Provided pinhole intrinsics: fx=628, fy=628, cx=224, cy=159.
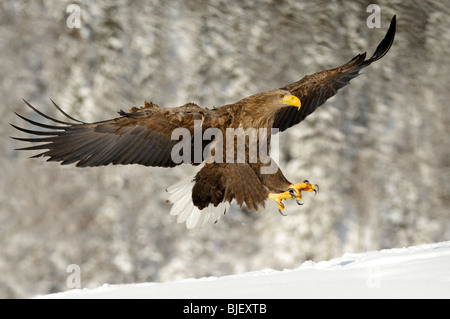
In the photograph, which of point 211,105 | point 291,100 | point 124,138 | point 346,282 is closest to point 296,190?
point 291,100

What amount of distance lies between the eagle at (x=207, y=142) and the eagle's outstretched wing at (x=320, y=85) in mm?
10

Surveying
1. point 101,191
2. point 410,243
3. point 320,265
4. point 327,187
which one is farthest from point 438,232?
point 101,191

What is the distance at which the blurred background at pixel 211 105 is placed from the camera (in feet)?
24.0

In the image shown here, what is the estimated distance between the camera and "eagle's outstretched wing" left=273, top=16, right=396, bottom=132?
15.4 feet

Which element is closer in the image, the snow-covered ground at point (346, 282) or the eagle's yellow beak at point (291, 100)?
the snow-covered ground at point (346, 282)

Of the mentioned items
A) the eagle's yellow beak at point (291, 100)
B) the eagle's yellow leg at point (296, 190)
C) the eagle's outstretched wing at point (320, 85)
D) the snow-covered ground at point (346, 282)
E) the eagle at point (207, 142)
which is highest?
the eagle's outstretched wing at point (320, 85)

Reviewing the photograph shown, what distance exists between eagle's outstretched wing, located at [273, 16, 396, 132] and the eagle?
0.01 meters

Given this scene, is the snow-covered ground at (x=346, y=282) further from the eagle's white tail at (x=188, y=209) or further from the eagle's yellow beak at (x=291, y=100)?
the eagle's yellow beak at (x=291, y=100)

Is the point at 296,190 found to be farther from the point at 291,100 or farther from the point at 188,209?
the point at 188,209

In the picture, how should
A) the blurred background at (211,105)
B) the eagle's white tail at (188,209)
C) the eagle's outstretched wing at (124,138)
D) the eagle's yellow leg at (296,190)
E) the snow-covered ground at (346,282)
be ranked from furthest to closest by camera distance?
the blurred background at (211,105) → the eagle's white tail at (188,209) → the eagle's yellow leg at (296,190) → the eagle's outstretched wing at (124,138) → the snow-covered ground at (346,282)

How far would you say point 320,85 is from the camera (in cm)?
488

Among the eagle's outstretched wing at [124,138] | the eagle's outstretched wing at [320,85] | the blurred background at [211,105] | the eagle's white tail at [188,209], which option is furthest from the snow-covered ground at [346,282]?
the blurred background at [211,105]
